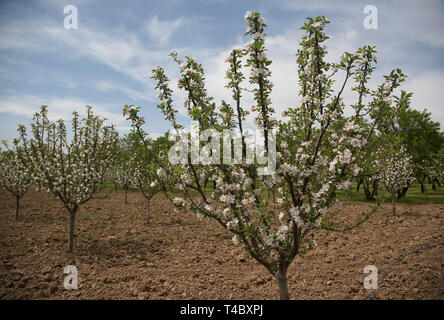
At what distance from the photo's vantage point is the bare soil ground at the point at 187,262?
5672 mm

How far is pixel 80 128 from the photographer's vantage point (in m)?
8.27

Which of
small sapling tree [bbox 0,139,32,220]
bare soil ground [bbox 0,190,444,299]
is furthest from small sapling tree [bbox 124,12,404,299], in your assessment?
small sapling tree [bbox 0,139,32,220]

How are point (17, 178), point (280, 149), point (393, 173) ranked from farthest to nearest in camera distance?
point (393, 173) < point (17, 178) < point (280, 149)

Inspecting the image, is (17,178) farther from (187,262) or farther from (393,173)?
(393,173)

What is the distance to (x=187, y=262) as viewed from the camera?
298 inches

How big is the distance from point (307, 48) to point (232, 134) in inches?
72.0

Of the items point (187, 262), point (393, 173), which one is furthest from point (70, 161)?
point (393, 173)

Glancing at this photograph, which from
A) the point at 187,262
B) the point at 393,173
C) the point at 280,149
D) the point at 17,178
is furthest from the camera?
the point at 393,173

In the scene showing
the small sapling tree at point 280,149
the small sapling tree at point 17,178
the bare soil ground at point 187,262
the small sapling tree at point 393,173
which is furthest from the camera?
the small sapling tree at point 393,173

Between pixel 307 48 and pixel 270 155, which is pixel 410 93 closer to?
pixel 307 48

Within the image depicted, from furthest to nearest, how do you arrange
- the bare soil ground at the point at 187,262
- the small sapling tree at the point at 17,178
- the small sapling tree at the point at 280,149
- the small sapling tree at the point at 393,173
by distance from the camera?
1. the small sapling tree at the point at 393,173
2. the small sapling tree at the point at 17,178
3. the bare soil ground at the point at 187,262
4. the small sapling tree at the point at 280,149

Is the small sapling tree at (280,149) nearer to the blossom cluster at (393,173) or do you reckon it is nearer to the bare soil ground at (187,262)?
the bare soil ground at (187,262)

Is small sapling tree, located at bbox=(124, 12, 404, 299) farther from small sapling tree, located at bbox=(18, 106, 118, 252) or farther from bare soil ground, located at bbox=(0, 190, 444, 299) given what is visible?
small sapling tree, located at bbox=(18, 106, 118, 252)

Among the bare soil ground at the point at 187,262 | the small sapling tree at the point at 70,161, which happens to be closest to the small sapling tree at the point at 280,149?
the bare soil ground at the point at 187,262
